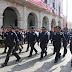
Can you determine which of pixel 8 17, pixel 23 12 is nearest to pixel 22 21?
pixel 23 12

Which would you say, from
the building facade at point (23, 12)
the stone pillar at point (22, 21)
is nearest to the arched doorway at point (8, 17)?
the building facade at point (23, 12)

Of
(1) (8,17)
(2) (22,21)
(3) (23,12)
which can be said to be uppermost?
(3) (23,12)

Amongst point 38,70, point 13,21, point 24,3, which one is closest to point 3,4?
point 24,3

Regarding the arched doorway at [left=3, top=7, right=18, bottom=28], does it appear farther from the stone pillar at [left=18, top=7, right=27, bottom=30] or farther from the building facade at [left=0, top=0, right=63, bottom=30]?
the stone pillar at [left=18, top=7, right=27, bottom=30]

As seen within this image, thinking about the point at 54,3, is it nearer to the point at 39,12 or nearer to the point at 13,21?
the point at 39,12

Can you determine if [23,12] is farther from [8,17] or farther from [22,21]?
[8,17]

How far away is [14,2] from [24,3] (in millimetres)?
1897

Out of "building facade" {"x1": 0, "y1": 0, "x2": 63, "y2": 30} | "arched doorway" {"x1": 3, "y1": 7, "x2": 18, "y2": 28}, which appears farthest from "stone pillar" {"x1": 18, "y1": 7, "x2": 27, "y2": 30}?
"arched doorway" {"x1": 3, "y1": 7, "x2": 18, "y2": 28}

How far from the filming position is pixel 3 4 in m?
13.1

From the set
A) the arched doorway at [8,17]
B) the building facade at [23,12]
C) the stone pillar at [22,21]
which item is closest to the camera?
the building facade at [23,12]

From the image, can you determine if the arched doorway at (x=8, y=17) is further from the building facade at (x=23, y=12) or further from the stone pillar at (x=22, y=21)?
the stone pillar at (x=22, y=21)

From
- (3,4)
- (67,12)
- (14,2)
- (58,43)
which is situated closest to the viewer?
(58,43)

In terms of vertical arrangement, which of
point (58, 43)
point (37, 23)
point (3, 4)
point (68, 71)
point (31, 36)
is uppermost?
point (3, 4)

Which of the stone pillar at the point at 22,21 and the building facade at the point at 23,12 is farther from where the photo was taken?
the stone pillar at the point at 22,21
